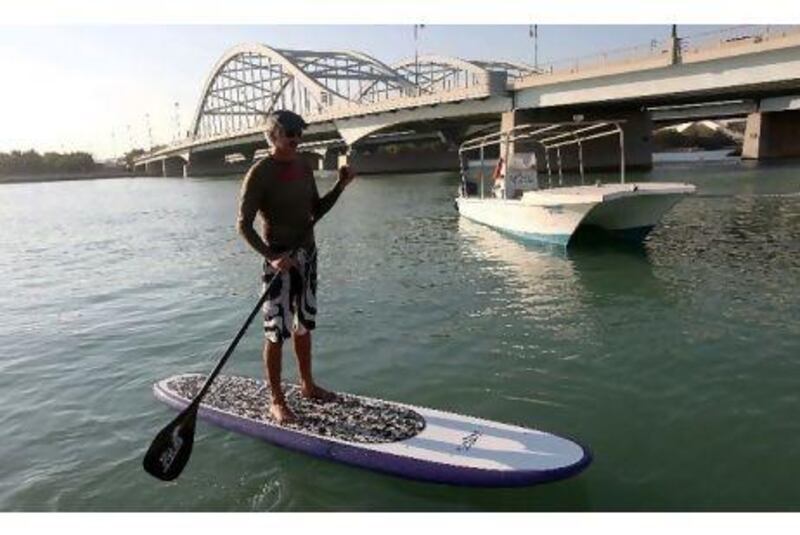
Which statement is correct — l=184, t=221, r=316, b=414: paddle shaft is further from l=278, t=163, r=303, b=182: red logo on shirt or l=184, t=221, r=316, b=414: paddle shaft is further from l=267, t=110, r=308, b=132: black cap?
l=267, t=110, r=308, b=132: black cap

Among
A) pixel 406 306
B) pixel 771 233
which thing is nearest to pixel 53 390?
pixel 406 306

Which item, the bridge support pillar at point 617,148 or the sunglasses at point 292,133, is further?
the bridge support pillar at point 617,148

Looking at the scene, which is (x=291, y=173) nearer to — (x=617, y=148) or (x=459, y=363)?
(x=459, y=363)

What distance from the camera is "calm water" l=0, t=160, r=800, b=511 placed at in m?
5.61

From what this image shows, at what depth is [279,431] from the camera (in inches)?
249

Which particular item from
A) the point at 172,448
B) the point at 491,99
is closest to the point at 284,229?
the point at 172,448

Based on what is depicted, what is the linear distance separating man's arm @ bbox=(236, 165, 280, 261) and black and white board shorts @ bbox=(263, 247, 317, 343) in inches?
13.2

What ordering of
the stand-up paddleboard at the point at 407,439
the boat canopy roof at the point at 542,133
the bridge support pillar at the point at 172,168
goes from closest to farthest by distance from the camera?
the stand-up paddleboard at the point at 407,439 < the boat canopy roof at the point at 542,133 < the bridge support pillar at the point at 172,168

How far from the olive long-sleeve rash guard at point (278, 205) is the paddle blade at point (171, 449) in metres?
1.60

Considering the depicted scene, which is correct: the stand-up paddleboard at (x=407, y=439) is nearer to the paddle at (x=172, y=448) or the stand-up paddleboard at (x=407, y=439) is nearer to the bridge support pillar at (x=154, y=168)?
the paddle at (x=172, y=448)

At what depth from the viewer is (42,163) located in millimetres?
152750

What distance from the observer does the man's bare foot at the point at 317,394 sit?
22.7 feet

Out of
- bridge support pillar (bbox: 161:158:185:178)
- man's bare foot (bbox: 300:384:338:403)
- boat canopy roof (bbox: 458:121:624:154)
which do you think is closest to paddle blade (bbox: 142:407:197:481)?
man's bare foot (bbox: 300:384:338:403)

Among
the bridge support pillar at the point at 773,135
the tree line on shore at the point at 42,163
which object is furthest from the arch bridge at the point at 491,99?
the tree line on shore at the point at 42,163
